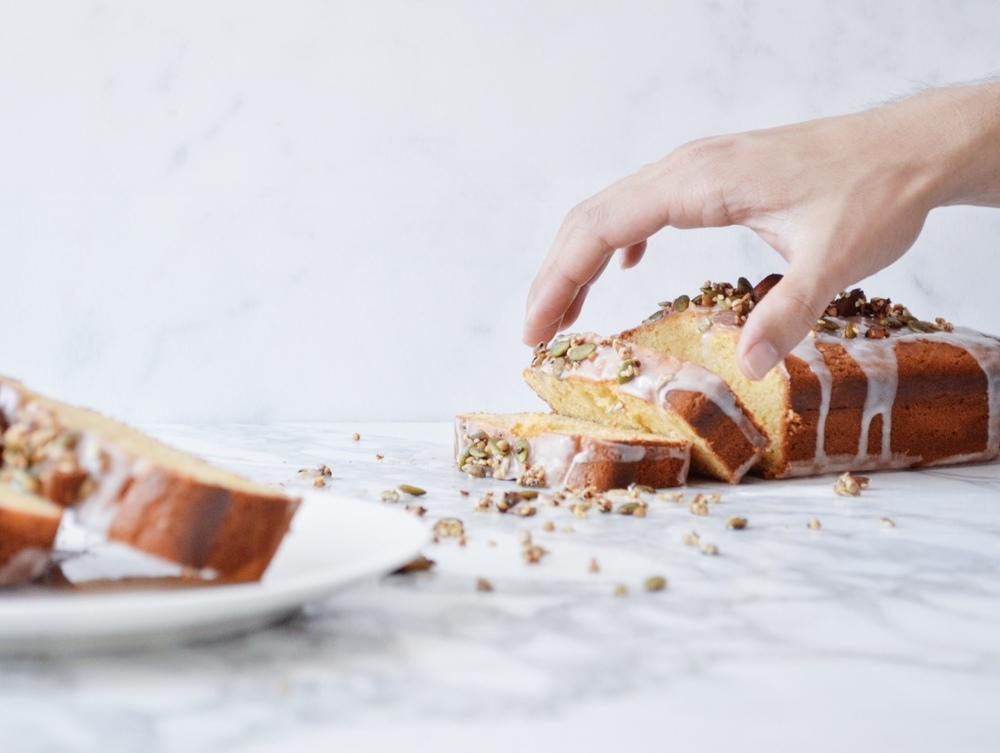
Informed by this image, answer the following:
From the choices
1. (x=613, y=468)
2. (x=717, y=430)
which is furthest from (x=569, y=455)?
(x=717, y=430)

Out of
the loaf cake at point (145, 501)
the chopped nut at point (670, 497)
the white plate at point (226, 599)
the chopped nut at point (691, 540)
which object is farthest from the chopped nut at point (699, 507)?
the loaf cake at point (145, 501)

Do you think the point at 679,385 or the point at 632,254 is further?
the point at 632,254

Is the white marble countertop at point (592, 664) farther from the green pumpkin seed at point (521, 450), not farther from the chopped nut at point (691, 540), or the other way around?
the green pumpkin seed at point (521, 450)

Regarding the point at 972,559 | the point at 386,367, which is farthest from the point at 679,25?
the point at 972,559

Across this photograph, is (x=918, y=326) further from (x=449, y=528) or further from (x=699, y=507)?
(x=449, y=528)

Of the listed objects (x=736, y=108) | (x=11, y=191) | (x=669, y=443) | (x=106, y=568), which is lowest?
(x=106, y=568)

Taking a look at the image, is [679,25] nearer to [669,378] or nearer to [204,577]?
[669,378]

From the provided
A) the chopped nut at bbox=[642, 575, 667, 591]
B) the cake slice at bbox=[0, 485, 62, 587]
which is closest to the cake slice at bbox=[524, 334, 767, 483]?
the chopped nut at bbox=[642, 575, 667, 591]
